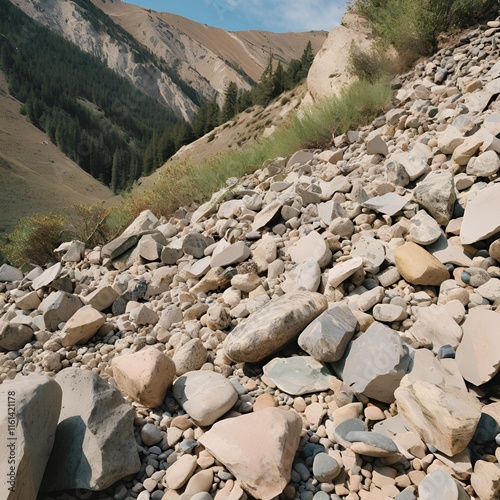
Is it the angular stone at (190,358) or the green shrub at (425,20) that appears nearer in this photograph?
the angular stone at (190,358)

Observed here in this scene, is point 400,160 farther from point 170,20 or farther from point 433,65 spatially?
point 170,20

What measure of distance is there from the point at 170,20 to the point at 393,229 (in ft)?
583

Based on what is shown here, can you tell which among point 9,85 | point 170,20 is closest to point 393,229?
point 9,85

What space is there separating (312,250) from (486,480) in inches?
72.4

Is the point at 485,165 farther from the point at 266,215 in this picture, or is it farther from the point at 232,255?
the point at 232,255

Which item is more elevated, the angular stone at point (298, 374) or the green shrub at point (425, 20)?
the green shrub at point (425, 20)

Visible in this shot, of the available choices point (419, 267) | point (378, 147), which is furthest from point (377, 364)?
point (378, 147)

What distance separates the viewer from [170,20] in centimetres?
15012

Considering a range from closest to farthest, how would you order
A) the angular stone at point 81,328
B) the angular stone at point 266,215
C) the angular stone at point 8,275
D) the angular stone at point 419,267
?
the angular stone at point 419,267 < the angular stone at point 81,328 < the angular stone at point 266,215 < the angular stone at point 8,275

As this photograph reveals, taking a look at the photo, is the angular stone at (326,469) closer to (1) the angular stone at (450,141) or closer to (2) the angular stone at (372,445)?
(2) the angular stone at (372,445)

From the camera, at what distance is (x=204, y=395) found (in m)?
1.84

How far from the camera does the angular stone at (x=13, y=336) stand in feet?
10.1

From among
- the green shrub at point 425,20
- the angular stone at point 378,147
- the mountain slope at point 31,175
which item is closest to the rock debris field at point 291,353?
the angular stone at point 378,147

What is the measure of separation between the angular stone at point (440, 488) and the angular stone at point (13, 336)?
312 centimetres
